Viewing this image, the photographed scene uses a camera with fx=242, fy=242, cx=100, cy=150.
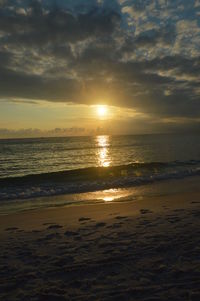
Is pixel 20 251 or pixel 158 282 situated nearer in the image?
pixel 158 282

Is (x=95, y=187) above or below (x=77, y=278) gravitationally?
below

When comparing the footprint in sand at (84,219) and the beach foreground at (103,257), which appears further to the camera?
the footprint in sand at (84,219)

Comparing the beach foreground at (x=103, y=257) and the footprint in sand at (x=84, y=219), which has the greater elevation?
the beach foreground at (x=103, y=257)

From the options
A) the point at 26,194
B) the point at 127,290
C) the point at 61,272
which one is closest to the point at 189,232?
the point at 127,290

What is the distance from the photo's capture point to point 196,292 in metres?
4.08

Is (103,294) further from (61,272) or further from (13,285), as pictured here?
(13,285)

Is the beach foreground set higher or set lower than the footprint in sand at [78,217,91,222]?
higher

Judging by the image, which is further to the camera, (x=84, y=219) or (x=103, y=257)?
(x=84, y=219)

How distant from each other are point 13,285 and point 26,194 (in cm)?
1264

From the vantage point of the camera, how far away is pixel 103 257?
5.72 metres

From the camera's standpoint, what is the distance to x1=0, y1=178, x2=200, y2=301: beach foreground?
4312 millimetres

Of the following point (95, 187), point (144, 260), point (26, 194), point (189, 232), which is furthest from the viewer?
point (95, 187)

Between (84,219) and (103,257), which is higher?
(103,257)

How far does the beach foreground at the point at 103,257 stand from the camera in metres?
4.31
